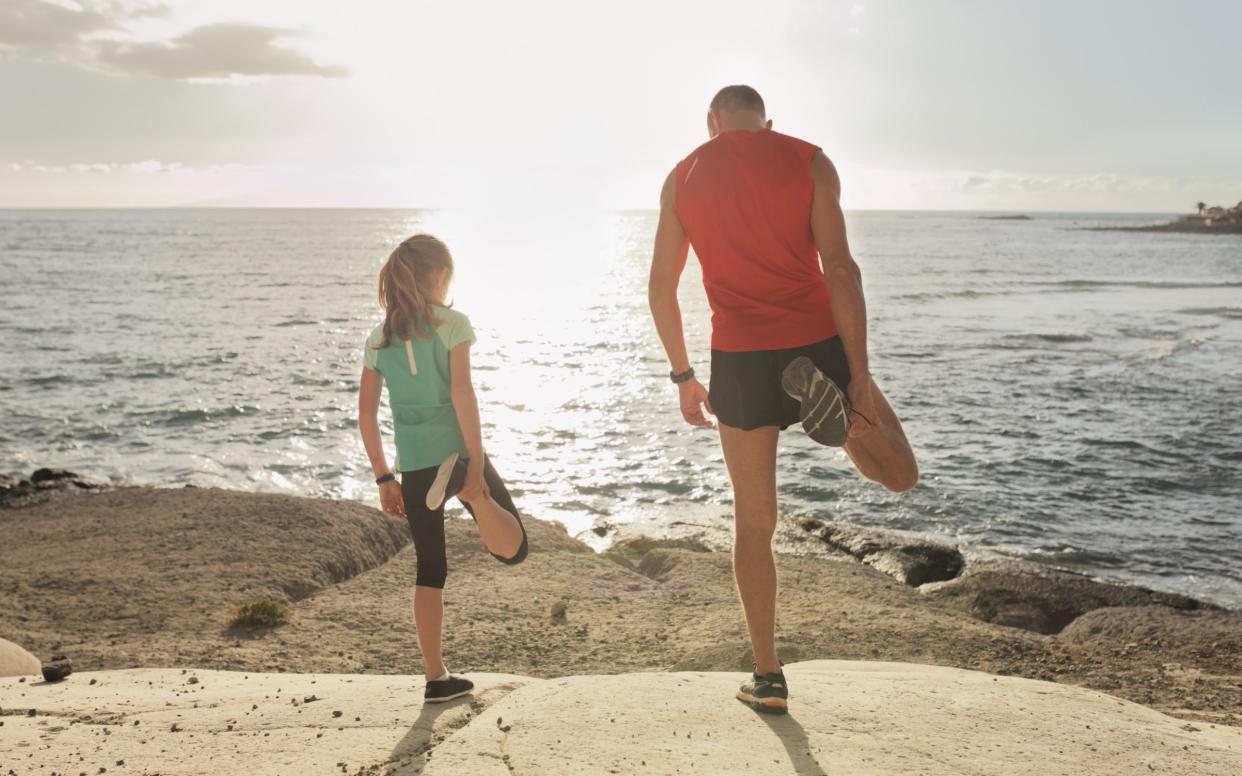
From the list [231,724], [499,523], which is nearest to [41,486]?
[231,724]

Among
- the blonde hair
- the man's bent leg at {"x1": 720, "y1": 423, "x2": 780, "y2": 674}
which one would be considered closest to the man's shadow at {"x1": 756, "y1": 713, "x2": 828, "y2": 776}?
the man's bent leg at {"x1": 720, "y1": 423, "x2": 780, "y2": 674}

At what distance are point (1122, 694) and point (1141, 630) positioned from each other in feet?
7.56

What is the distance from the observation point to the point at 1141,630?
851cm

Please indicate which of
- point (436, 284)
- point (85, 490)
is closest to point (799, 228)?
point (436, 284)

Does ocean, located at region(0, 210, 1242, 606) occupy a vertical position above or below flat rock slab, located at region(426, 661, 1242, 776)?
below

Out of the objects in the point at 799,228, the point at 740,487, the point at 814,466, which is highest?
the point at 799,228

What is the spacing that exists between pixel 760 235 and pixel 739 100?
0.66m

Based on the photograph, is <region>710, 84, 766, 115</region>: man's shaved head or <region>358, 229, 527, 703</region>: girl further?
<region>358, 229, 527, 703</region>: girl

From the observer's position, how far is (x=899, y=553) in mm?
10789

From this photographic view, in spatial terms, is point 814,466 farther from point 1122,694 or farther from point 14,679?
point 14,679

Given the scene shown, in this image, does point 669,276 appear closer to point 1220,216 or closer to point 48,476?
point 48,476

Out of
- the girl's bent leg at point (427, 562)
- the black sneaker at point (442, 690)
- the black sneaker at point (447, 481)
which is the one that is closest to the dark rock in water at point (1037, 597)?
the black sneaker at point (442, 690)

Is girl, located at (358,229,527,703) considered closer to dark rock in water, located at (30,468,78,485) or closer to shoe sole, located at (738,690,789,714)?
shoe sole, located at (738,690,789,714)

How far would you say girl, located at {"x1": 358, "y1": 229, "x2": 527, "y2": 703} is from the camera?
434 centimetres
